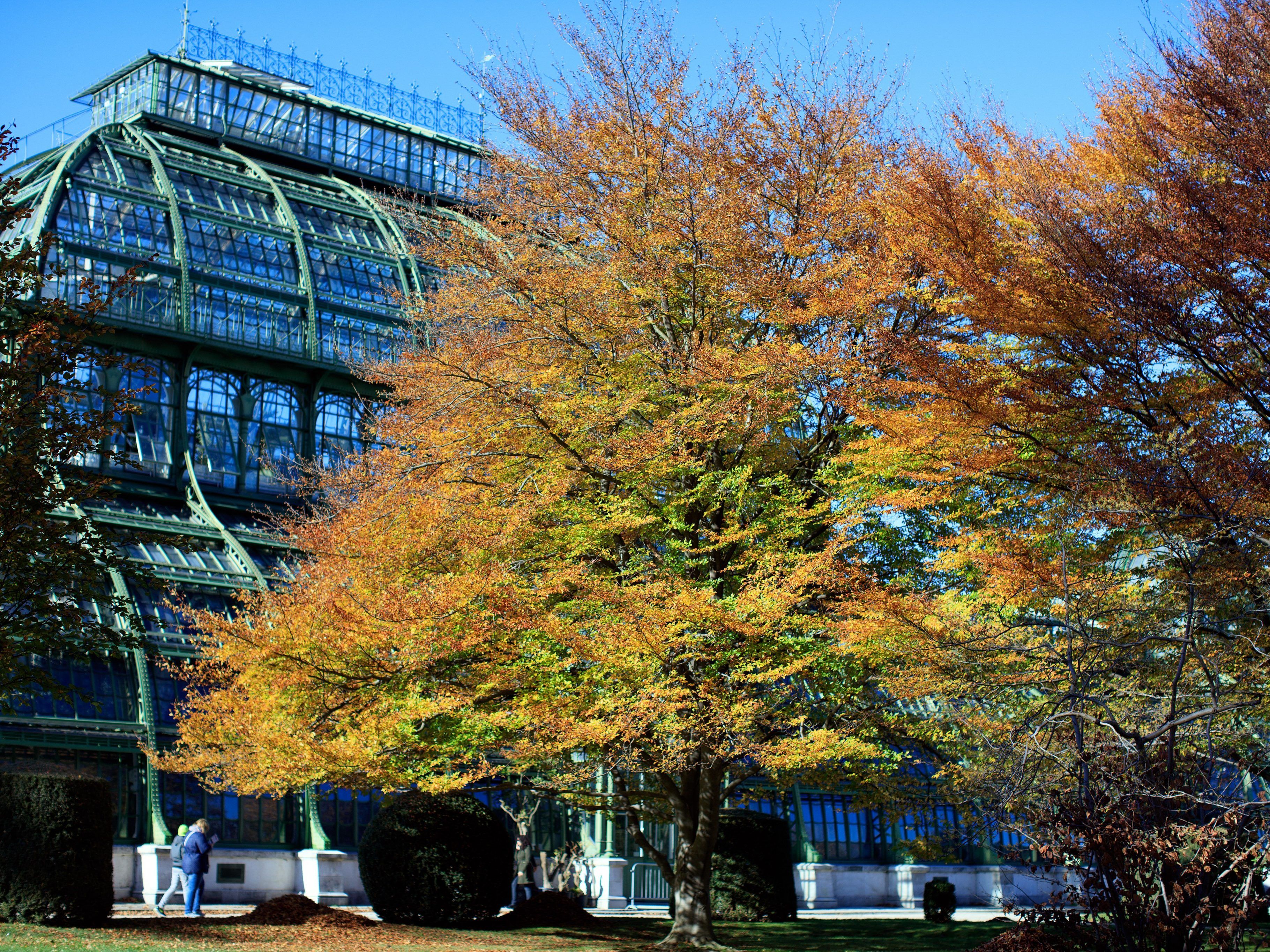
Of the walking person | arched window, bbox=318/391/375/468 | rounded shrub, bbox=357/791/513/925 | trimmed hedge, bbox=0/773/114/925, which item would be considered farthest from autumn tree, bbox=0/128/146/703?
arched window, bbox=318/391/375/468

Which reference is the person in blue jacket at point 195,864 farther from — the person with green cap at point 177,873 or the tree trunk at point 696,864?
the tree trunk at point 696,864

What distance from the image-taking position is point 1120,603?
1352cm

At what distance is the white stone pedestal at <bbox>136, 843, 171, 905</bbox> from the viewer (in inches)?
890

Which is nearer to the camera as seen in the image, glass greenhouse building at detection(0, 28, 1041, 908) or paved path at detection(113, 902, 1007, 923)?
→ paved path at detection(113, 902, 1007, 923)

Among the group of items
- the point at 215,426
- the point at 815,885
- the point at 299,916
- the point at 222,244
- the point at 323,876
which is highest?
the point at 222,244

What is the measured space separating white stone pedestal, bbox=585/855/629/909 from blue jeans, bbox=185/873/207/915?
1043 cm

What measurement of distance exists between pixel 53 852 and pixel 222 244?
19888 mm

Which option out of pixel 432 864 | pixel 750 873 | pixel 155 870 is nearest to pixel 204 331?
pixel 155 870

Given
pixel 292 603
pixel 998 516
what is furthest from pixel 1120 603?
pixel 292 603

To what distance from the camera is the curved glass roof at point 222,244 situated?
2981cm

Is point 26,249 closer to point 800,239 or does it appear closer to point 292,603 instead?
point 292,603

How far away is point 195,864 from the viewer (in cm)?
1902

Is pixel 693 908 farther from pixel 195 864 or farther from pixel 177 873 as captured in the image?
pixel 177 873

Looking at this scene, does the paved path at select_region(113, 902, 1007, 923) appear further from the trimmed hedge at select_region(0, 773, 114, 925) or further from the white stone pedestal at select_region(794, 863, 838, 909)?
the trimmed hedge at select_region(0, 773, 114, 925)
